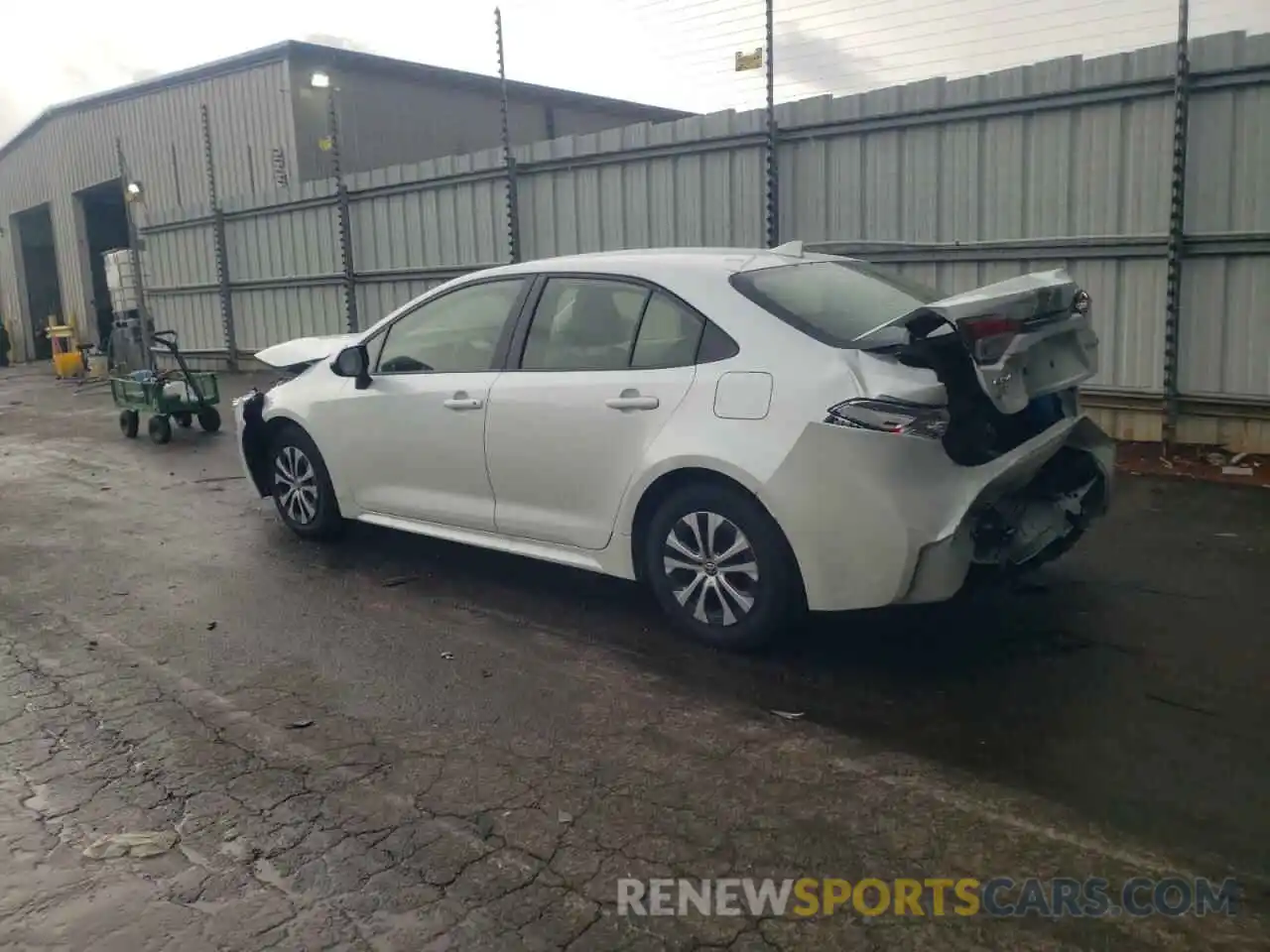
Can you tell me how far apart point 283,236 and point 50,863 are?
561 inches

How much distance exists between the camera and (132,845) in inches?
129

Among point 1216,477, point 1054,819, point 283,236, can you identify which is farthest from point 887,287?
point 283,236

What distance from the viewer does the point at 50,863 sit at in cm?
319

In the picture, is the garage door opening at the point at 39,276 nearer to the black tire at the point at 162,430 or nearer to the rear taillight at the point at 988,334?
the black tire at the point at 162,430

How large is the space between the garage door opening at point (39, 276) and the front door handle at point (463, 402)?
A: 1122 inches

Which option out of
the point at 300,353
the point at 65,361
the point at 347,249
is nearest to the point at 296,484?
the point at 300,353

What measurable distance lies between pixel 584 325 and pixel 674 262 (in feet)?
1.63

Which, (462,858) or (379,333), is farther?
(379,333)

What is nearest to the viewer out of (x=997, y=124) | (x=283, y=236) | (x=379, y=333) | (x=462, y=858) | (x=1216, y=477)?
(x=462, y=858)

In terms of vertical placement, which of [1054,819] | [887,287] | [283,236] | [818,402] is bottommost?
[1054,819]

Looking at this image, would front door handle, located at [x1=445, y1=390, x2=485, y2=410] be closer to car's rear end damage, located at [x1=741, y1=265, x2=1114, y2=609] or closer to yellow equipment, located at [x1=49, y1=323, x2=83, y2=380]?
car's rear end damage, located at [x1=741, y1=265, x2=1114, y2=609]

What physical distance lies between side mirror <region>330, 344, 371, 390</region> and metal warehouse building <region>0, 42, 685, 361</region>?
14564 mm

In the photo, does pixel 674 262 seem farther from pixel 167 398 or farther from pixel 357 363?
pixel 167 398

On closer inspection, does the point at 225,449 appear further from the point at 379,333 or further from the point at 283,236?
the point at 283,236
